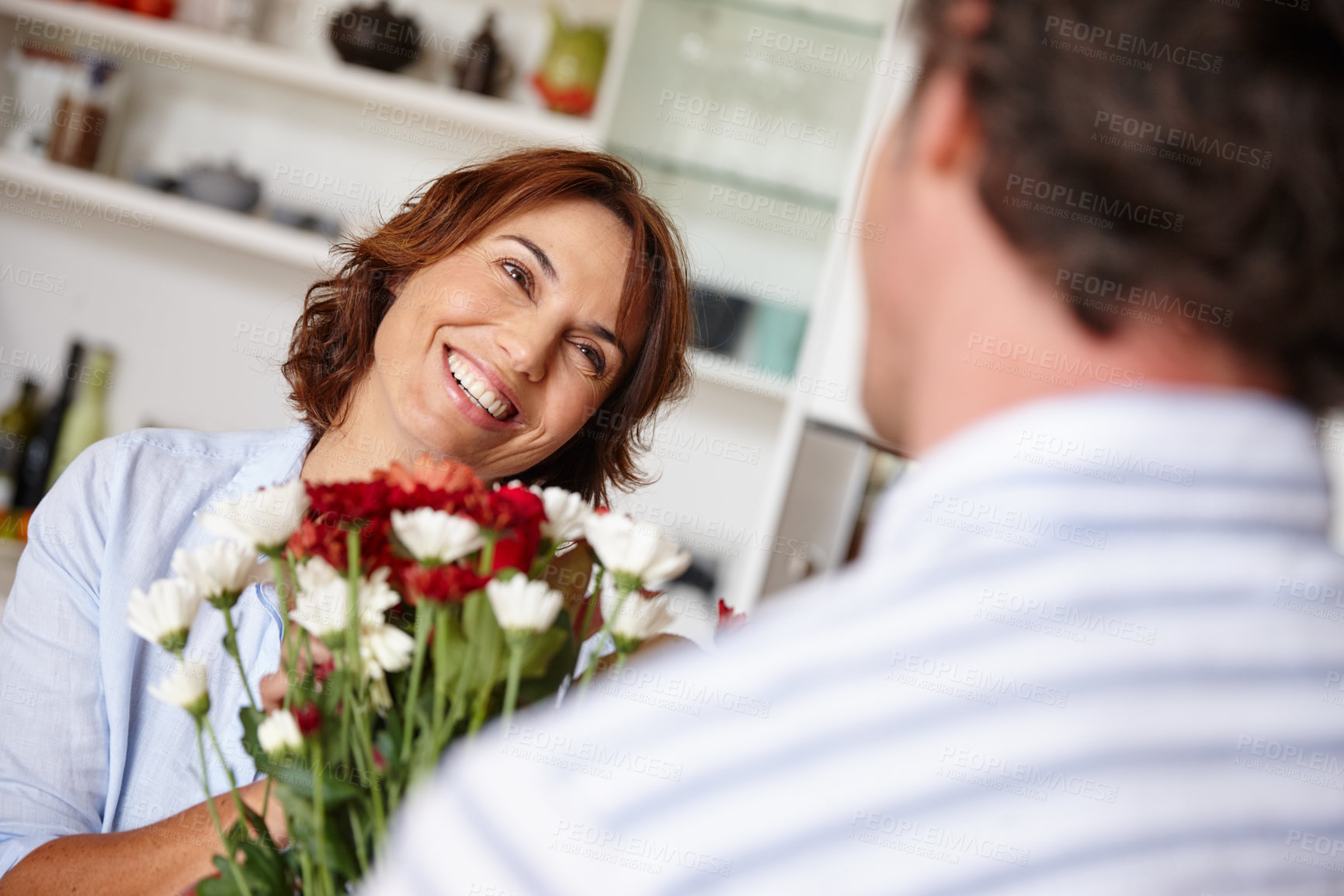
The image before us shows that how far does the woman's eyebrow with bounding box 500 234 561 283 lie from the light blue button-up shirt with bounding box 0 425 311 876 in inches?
15.5

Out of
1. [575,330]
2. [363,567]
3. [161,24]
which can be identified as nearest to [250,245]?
[161,24]

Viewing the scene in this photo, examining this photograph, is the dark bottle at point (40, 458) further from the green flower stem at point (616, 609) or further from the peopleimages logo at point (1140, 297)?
the peopleimages logo at point (1140, 297)

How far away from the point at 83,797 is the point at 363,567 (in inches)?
28.8

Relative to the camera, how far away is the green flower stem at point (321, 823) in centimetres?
47

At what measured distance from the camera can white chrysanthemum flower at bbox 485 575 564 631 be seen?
1.54ft

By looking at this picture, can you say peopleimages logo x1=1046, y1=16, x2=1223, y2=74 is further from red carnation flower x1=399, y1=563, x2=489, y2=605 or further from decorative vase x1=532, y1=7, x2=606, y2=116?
decorative vase x1=532, y1=7, x2=606, y2=116

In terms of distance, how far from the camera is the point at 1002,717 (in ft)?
1.12

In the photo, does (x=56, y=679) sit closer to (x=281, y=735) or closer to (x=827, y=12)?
(x=281, y=735)

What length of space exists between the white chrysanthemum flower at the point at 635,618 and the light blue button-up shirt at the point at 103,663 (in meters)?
0.59

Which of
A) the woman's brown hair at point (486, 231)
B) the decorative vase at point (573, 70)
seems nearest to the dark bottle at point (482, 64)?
the decorative vase at point (573, 70)

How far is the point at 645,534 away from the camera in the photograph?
20.9 inches

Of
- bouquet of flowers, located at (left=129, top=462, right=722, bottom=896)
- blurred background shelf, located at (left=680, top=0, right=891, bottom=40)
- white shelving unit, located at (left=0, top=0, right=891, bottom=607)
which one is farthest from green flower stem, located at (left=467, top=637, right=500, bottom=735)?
blurred background shelf, located at (left=680, top=0, right=891, bottom=40)

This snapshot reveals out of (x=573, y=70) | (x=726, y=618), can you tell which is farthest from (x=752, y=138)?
(x=726, y=618)

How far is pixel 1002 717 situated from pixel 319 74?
2400 millimetres
